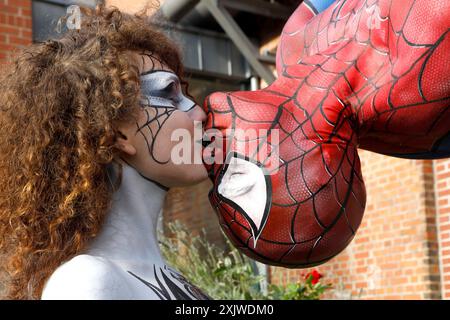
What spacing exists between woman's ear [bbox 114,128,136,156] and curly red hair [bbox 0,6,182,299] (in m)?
0.02

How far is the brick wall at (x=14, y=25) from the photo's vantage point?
12.1 feet

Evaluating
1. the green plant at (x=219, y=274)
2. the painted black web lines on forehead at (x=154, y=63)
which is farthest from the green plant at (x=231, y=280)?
the painted black web lines on forehead at (x=154, y=63)

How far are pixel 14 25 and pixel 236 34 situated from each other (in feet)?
4.21

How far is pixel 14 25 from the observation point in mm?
3736

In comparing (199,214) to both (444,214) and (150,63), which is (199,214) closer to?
(444,214)

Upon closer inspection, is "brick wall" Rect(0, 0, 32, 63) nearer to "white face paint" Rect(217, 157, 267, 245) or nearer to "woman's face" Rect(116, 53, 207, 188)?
"woman's face" Rect(116, 53, 207, 188)

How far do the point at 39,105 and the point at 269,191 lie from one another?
473 mm

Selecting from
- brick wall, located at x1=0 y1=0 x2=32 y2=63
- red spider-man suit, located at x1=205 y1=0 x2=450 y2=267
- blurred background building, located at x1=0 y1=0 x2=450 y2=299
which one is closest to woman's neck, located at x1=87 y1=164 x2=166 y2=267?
red spider-man suit, located at x1=205 y1=0 x2=450 y2=267

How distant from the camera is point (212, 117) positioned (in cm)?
140

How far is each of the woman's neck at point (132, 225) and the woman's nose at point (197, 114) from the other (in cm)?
16

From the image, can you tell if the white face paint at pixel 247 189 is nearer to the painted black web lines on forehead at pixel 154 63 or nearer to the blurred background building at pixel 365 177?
the painted black web lines on forehead at pixel 154 63

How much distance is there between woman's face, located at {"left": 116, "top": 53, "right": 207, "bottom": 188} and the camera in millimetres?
1354
